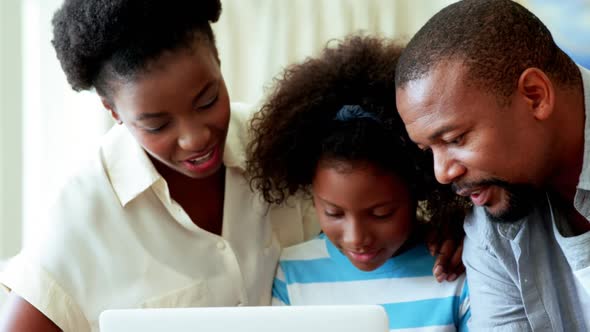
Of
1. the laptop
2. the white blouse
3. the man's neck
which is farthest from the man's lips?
the white blouse

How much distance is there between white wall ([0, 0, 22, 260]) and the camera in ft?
5.09

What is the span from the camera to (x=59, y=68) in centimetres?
153

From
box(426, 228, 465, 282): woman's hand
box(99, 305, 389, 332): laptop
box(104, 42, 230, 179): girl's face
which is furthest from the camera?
box(426, 228, 465, 282): woman's hand

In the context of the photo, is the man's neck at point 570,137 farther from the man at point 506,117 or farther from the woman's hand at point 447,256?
the woman's hand at point 447,256

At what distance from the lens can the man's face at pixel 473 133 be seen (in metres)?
0.93

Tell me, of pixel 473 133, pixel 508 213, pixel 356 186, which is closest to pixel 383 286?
pixel 356 186

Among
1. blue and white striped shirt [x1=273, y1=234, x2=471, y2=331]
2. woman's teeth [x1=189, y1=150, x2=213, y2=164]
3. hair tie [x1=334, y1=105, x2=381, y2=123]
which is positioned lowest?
blue and white striped shirt [x1=273, y1=234, x2=471, y2=331]

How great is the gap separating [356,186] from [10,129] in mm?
825

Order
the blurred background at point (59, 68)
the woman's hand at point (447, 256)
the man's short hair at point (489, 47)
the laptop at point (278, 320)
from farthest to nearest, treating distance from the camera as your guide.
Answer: the blurred background at point (59, 68) < the woman's hand at point (447, 256) < the man's short hair at point (489, 47) < the laptop at point (278, 320)

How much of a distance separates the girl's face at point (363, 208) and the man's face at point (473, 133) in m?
0.19

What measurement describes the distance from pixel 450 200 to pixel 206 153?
423mm

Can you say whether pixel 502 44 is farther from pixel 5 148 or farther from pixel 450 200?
pixel 5 148

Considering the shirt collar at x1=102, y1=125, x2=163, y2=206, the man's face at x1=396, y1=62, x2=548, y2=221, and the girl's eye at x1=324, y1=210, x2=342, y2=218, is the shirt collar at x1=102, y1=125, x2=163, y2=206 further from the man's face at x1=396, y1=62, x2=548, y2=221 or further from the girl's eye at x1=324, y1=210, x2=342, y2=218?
the man's face at x1=396, y1=62, x2=548, y2=221

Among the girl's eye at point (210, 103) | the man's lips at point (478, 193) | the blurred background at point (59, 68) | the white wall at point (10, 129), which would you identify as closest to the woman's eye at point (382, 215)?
the man's lips at point (478, 193)
